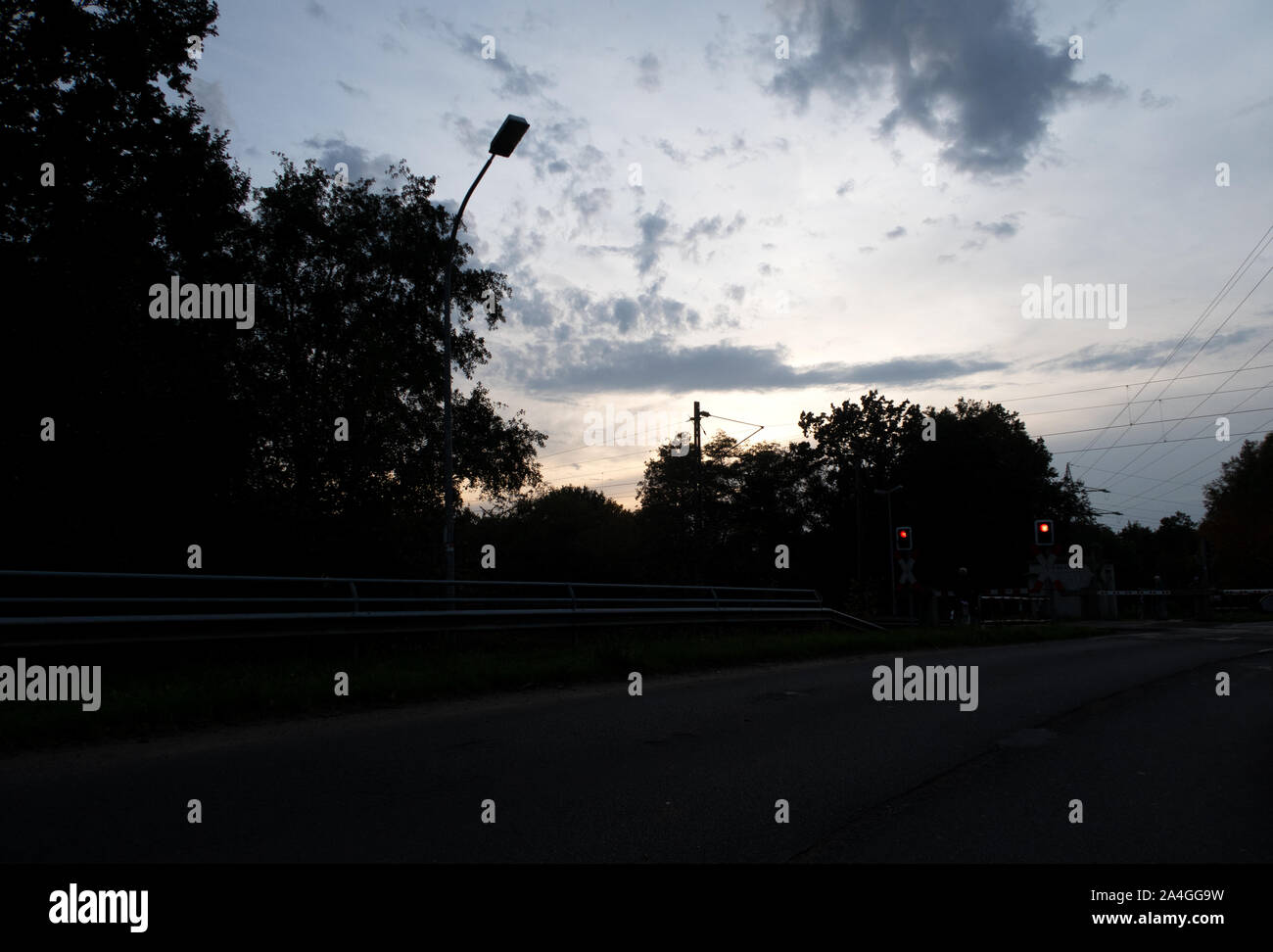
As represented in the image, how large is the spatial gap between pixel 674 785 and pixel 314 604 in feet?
23.6

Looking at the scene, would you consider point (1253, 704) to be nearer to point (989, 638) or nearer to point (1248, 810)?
point (1248, 810)

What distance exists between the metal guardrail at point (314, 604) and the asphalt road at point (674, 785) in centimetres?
186

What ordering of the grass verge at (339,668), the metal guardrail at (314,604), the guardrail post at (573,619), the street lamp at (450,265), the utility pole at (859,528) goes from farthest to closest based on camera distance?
1. the utility pole at (859,528)
2. the street lamp at (450,265)
3. the guardrail post at (573,619)
4. the metal guardrail at (314,604)
5. the grass verge at (339,668)

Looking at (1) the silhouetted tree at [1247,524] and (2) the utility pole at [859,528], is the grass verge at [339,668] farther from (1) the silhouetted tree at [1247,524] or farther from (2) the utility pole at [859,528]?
(1) the silhouetted tree at [1247,524]

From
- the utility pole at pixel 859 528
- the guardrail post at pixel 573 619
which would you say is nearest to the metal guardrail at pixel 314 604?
the guardrail post at pixel 573 619

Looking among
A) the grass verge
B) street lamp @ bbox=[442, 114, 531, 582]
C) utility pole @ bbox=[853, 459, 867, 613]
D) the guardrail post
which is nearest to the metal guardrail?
the guardrail post

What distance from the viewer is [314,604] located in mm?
11406

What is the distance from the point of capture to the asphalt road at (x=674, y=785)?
4.33 meters

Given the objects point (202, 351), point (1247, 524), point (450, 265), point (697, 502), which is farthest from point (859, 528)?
point (202, 351)

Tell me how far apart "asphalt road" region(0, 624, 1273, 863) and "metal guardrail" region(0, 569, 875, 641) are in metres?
1.86

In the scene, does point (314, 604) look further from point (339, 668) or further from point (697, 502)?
point (697, 502)

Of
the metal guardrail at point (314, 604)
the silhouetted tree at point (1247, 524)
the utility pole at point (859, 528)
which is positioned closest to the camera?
the metal guardrail at point (314, 604)

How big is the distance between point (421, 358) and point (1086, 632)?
Result: 71.7ft
